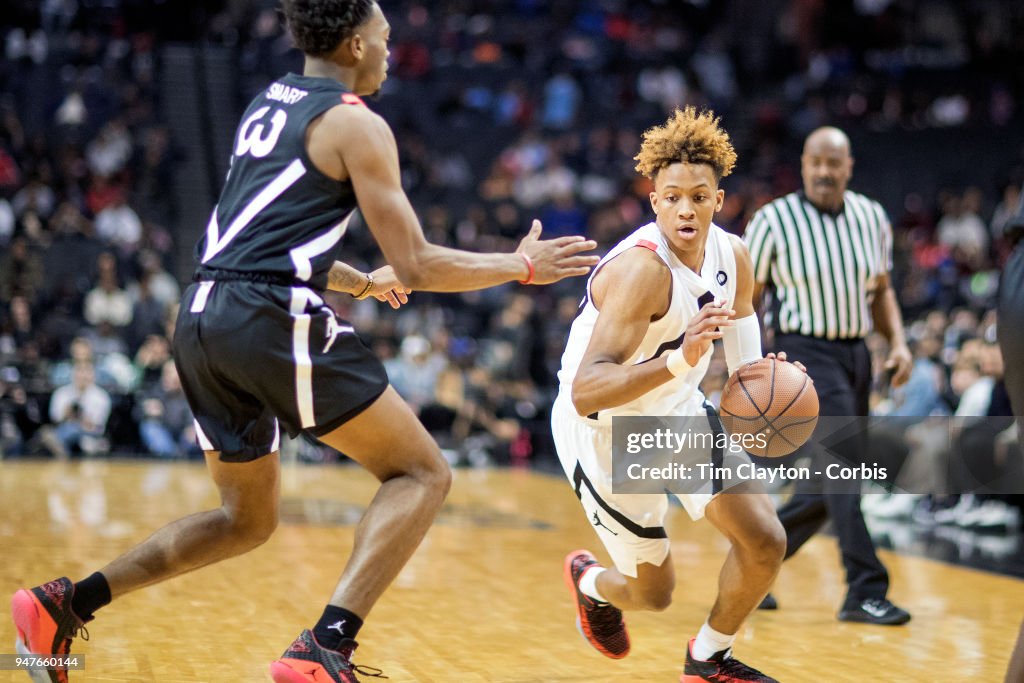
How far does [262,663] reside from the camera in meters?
4.55

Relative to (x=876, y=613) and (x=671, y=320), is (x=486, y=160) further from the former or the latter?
(x=671, y=320)

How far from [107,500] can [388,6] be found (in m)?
12.2

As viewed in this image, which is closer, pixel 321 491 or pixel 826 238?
pixel 826 238

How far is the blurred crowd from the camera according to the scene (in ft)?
44.5

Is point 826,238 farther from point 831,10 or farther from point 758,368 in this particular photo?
point 831,10

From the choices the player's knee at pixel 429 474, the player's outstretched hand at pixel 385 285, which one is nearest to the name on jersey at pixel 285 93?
the player's outstretched hand at pixel 385 285

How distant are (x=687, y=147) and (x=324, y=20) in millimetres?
1312

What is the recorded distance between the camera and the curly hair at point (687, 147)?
4.22m

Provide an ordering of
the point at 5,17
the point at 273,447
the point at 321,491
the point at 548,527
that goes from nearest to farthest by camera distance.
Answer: the point at 273,447
the point at 548,527
the point at 321,491
the point at 5,17

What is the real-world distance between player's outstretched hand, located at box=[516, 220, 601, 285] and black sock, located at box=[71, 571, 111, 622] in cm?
162

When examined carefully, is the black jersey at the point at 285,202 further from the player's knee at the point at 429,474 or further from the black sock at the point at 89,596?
the black sock at the point at 89,596

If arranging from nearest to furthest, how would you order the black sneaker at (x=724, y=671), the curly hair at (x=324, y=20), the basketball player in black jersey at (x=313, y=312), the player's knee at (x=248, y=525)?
1. the basketball player in black jersey at (x=313, y=312)
2. the curly hair at (x=324, y=20)
3. the player's knee at (x=248, y=525)
4. the black sneaker at (x=724, y=671)

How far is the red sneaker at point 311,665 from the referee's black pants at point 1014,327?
1.91 metres

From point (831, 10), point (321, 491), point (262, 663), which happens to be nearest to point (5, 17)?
point (321, 491)
